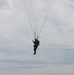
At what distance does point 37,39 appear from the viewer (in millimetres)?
50750

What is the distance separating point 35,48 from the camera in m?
51.7

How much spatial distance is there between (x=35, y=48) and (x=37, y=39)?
87.5 inches
